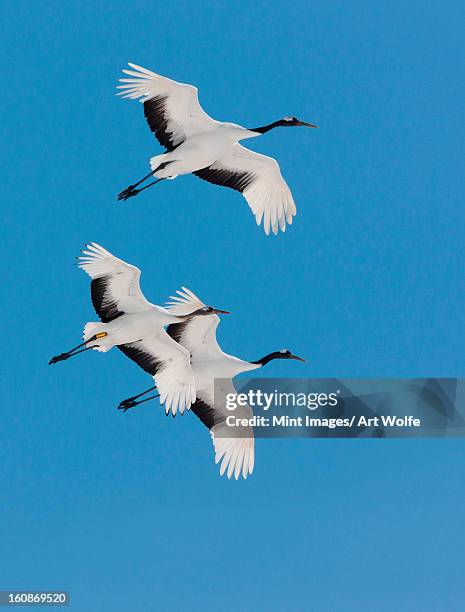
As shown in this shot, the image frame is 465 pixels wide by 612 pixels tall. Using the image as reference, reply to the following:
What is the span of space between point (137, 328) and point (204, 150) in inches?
138

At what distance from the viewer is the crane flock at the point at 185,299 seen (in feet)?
186

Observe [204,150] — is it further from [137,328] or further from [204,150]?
[137,328]

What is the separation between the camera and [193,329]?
58.9 meters

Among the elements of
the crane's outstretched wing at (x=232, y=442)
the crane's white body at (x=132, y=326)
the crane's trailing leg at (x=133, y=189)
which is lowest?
the crane's outstretched wing at (x=232, y=442)

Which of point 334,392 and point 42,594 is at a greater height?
point 334,392

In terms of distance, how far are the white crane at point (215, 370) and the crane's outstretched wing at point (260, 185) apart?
81.4 inches

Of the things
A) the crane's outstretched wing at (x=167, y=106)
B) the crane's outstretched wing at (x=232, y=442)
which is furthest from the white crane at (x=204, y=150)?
the crane's outstretched wing at (x=232, y=442)

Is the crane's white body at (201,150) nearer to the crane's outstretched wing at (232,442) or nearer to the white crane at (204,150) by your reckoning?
the white crane at (204,150)

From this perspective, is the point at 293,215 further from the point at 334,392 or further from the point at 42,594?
the point at 42,594

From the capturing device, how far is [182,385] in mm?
57094

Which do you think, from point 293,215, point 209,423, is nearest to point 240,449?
point 209,423

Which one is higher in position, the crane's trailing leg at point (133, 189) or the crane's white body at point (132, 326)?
the crane's trailing leg at point (133, 189)

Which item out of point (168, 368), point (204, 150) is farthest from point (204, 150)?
point (168, 368)

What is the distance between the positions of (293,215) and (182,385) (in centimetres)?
422
